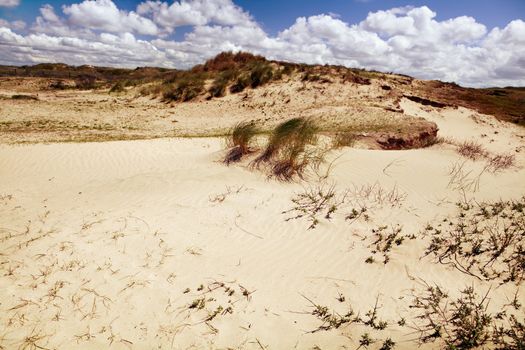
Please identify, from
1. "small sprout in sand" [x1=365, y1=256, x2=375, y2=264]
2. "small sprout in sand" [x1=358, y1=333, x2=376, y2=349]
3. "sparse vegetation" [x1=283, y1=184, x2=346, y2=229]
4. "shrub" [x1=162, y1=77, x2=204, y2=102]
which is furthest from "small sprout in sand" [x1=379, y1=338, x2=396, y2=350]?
"shrub" [x1=162, y1=77, x2=204, y2=102]

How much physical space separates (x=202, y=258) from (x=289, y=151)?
3.33 m

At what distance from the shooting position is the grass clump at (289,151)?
644 centimetres

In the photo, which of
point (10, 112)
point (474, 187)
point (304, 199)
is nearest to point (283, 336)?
point (304, 199)

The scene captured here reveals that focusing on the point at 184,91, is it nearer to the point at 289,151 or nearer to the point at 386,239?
the point at 289,151

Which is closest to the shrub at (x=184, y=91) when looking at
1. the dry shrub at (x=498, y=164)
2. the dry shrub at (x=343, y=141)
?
the dry shrub at (x=343, y=141)

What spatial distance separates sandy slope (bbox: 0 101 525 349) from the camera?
308 centimetres

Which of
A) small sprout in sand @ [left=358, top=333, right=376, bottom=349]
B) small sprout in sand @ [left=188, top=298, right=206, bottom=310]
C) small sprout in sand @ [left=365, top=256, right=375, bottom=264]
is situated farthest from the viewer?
small sprout in sand @ [left=365, top=256, right=375, bottom=264]

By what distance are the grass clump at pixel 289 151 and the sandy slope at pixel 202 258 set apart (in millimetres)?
432

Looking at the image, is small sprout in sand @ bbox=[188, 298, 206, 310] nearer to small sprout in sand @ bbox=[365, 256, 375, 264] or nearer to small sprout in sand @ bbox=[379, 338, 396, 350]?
small sprout in sand @ bbox=[379, 338, 396, 350]

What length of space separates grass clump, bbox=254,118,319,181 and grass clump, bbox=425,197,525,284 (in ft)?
8.78

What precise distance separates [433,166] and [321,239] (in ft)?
14.8

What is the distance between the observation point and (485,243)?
4.14 metres

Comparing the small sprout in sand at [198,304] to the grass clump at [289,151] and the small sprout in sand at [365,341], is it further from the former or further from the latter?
the grass clump at [289,151]

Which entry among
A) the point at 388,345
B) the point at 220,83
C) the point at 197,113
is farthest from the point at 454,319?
the point at 220,83
